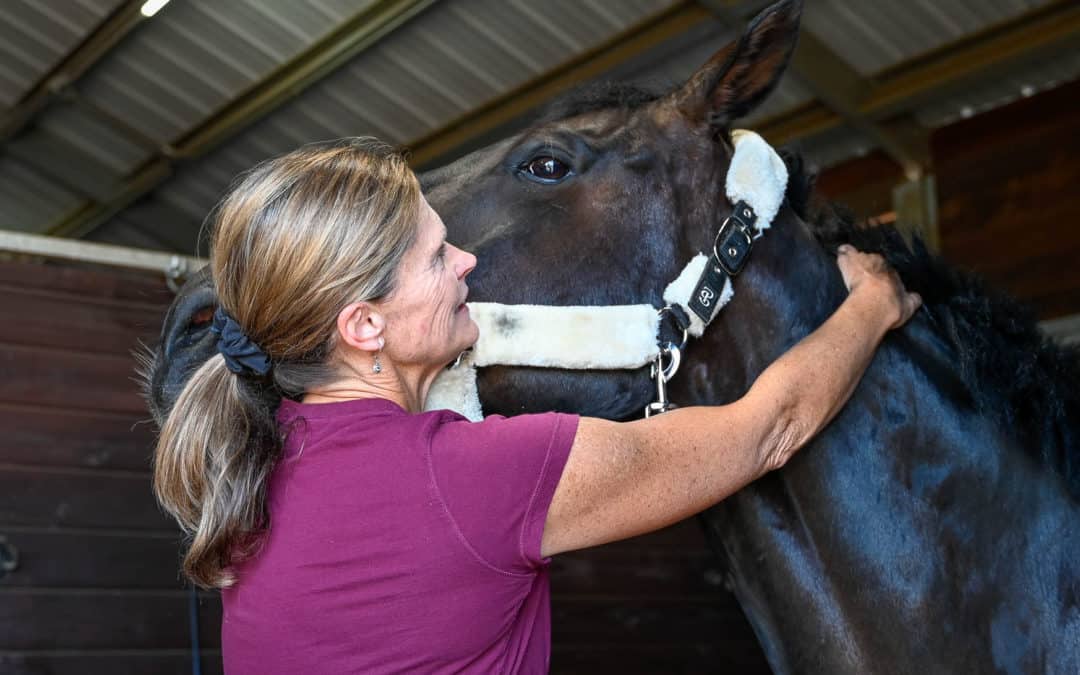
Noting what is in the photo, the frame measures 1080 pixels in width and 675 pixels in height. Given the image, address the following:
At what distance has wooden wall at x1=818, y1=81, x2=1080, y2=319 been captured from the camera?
580cm

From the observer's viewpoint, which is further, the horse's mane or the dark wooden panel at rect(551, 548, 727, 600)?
the dark wooden panel at rect(551, 548, 727, 600)

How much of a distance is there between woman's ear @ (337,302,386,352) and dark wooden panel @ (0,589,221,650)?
2.05 metres

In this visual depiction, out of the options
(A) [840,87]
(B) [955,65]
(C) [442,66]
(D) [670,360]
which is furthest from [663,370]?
(C) [442,66]

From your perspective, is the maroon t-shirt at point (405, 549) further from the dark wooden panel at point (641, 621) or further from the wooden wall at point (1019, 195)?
the wooden wall at point (1019, 195)

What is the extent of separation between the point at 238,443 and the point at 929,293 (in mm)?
1287

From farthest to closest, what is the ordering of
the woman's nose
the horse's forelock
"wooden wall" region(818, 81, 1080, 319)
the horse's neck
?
"wooden wall" region(818, 81, 1080, 319)
the horse's forelock
the horse's neck
the woman's nose

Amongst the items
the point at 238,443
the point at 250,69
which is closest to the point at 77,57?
the point at 250,69

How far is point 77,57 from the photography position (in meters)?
6.41

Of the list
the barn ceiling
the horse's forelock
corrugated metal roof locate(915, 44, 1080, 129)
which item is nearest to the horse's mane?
the horse's forelock

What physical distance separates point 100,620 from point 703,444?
7.52 feet

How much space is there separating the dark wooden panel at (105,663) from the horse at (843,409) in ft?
5.32

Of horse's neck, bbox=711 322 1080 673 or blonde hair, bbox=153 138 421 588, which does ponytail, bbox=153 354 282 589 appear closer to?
blonde hair, bbox=153 138 421 588

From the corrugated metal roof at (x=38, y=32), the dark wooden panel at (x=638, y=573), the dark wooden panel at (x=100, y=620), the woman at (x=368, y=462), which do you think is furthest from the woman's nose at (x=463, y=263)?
the corrugated metal roof at (x=38, y=32)

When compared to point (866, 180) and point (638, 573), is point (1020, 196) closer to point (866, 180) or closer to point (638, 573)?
point (866, 180)
